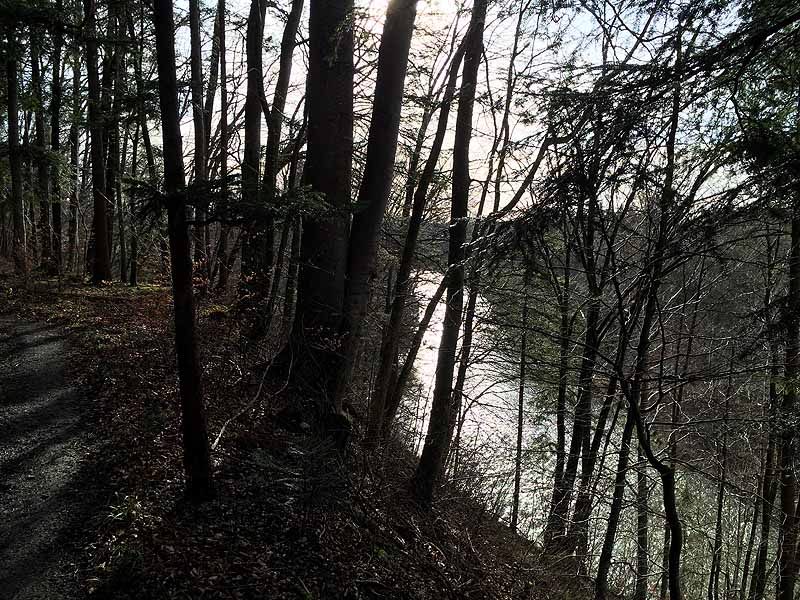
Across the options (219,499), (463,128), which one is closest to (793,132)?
(463,128)

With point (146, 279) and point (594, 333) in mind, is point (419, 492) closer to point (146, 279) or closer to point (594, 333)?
point (594, 333)

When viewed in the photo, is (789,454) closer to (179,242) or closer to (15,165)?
(179,242)

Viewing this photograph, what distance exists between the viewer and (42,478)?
4832 millimetres

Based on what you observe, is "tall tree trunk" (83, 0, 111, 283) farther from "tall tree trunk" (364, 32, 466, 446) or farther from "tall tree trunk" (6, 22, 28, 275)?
"tall tree trunk" (364, 32, 466, 446)

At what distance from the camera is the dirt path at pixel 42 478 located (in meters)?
3.72

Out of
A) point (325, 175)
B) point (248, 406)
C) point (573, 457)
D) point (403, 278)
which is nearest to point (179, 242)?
point (248, 406)

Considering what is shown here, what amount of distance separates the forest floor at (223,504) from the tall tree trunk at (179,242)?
29.6 inches

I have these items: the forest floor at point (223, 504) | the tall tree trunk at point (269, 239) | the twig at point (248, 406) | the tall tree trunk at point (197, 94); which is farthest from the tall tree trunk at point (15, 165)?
the twig at point (248, 406)

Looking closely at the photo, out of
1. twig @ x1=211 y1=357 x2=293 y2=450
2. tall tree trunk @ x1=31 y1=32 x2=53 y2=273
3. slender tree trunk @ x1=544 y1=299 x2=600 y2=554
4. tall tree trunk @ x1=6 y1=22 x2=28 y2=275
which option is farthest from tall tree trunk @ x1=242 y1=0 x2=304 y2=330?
tall tree trunk @ x1=6 y1=22 x2=28 y2=275

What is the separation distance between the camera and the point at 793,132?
345 centimetres

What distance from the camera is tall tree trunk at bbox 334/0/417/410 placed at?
6168mm

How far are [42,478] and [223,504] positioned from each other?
1683 millimetres

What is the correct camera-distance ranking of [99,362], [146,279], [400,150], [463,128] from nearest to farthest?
[463,128] → [99,362] → [400,150] → [146,279]

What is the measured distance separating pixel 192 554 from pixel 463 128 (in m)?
5.76
